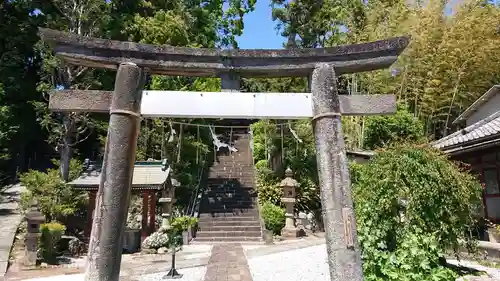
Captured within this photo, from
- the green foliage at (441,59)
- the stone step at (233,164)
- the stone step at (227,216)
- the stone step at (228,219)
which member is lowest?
the stone step at (228,219)

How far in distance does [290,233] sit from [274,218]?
80 cm

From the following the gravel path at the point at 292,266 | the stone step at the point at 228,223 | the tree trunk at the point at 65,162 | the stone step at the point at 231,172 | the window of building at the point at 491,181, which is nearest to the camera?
the gravel path at the point at 292,266

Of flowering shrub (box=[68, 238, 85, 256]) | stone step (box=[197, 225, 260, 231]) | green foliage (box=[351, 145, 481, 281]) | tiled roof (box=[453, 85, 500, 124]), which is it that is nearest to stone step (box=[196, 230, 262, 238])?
stone step (box=[197, 225, 260, 231])

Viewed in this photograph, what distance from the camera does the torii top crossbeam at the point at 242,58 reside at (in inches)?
177

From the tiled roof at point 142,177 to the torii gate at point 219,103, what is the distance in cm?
735

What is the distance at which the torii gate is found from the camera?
397 centimetres

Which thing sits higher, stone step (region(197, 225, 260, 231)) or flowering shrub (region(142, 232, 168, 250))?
stone step (region(197, 225, 260, 231))

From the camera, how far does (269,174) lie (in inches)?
644

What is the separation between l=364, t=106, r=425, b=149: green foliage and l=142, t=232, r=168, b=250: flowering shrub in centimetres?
916

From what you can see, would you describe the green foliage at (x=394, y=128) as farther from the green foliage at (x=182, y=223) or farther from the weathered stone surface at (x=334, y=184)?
the weathered stone surface at (x=334, y=184)

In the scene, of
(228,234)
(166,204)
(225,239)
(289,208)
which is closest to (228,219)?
(228,234)

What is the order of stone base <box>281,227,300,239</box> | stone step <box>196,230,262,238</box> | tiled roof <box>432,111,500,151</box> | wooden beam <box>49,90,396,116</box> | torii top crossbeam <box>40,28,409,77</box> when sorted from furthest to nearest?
1. stone step <box>196,230,262,238</box>
2. stone base <box>281,227,300,239</box>
3. tiled roof <box>432,111,500,151</box>
4. torii top crossbeam <box>40,28,409,77</box>
5. wooden beam <box>49,90,396,116</box>

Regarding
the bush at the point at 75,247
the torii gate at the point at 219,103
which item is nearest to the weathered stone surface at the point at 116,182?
the torii gate at the point at 219,103

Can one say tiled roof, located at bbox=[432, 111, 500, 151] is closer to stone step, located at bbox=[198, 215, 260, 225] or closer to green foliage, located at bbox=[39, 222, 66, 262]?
stone step, located at bbox=[198, 215, 260, 225]
